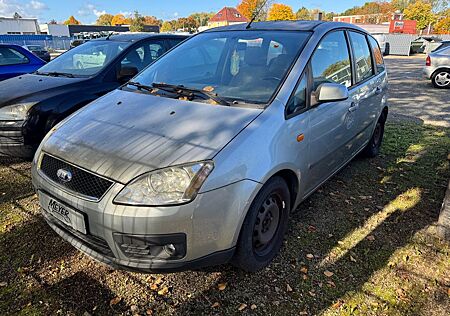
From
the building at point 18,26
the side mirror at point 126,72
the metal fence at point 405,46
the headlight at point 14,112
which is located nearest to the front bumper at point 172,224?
the headlight at point 14,112

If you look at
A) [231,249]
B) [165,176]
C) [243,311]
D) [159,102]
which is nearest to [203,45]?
[159,102]

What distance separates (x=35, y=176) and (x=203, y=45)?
6.51 ft

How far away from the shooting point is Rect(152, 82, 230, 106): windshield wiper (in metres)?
2.63

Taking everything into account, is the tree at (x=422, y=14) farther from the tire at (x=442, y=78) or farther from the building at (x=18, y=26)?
the building at (x=18, y=26)

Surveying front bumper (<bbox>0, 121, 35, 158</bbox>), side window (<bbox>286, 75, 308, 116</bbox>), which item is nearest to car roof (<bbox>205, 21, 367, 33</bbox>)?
side window (<bbox>286, 75, 308, 116</bbox>)

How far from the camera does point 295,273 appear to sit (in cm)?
257

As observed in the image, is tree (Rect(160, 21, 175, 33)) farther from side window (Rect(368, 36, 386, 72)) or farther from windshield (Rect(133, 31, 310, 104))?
windshield (Rect(133, 31, 310, 104))

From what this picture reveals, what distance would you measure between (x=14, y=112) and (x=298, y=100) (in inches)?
129

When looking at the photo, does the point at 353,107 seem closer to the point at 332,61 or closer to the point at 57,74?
the point at 332,61

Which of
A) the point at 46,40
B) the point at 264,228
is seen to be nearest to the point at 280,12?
the point at 46,40

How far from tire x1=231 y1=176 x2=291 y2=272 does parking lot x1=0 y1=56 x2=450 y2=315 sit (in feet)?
0.49

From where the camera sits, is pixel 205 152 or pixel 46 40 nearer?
pixel 205 152

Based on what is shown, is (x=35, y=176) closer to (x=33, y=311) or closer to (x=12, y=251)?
(x=12, y=251)

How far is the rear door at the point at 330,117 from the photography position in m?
2.87
